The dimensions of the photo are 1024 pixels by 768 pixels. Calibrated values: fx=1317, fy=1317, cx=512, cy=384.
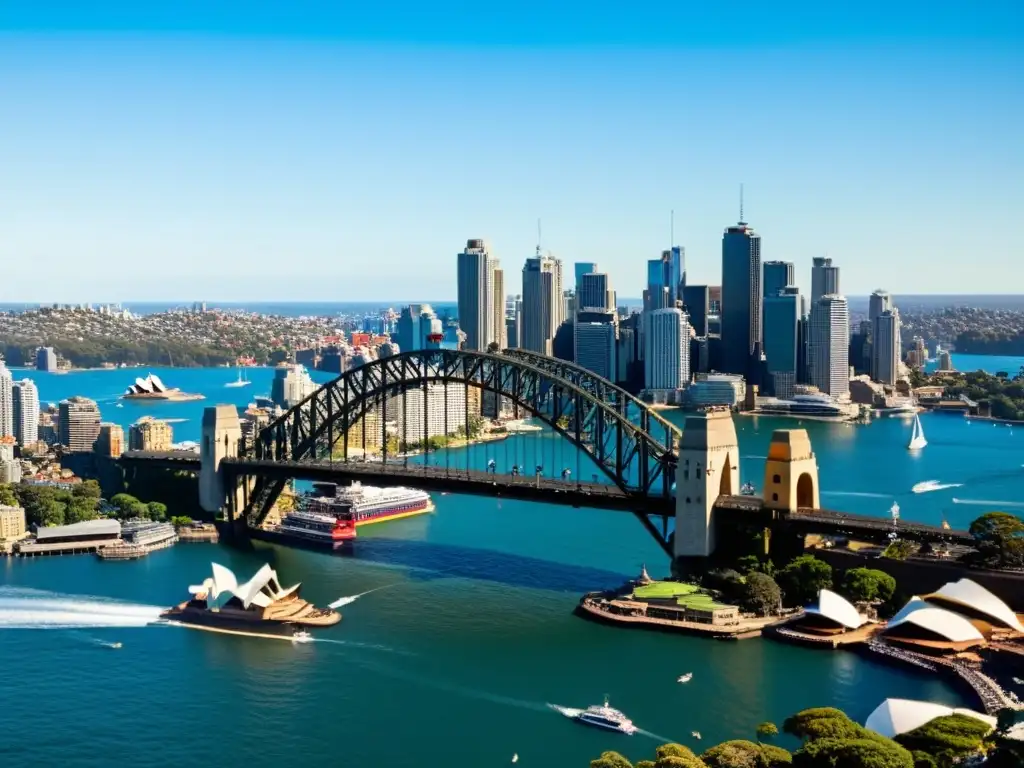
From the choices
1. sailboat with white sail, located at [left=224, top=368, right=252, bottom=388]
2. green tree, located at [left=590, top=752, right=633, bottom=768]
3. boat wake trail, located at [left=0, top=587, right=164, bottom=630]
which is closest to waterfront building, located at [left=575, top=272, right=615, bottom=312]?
sailboat with white sail, located at [left=224, top=368, right=252, bottom=388]

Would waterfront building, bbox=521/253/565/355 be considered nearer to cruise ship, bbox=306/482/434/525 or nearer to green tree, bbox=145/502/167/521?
cruise ship, bbox=306/482/434/525

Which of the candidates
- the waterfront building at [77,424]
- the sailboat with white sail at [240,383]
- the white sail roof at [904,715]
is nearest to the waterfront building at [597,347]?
the sailboat with white sail at [240,383]

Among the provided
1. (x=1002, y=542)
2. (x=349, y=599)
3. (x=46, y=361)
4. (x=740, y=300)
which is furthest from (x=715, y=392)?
(x=46, y=361)

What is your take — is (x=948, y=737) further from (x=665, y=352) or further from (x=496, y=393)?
(x=665, y=352)

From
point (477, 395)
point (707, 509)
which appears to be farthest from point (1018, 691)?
point (477, 395)

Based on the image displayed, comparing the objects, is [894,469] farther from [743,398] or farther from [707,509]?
[743,398]

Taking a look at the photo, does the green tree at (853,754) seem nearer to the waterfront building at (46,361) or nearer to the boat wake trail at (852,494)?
the boat wake trail at (852,494)

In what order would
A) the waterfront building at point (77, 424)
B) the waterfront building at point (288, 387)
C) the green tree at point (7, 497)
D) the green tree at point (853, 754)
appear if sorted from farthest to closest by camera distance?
the waterfront building at point (288, 387) → the waterfront building at point (77, 424) → the green tree at point (7, 497) → the green tree at point (853, 754)
